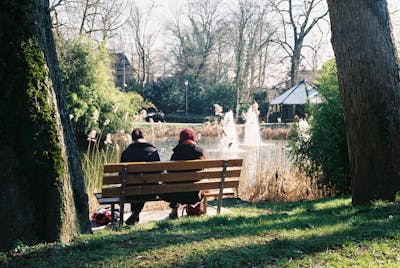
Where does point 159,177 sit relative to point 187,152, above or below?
below

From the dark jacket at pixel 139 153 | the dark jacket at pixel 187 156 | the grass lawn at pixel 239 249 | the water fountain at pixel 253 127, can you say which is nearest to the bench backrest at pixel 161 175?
the dark jacket at pixel 187 156

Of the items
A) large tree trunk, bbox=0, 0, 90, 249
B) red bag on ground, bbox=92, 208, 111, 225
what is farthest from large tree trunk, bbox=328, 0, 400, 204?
large tree trunk, bbox=0, 0, 90, 249

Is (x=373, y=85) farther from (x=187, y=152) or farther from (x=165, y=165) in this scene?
(x=165, y=165)

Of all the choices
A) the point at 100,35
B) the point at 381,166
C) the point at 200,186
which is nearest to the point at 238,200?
the point at 200,186

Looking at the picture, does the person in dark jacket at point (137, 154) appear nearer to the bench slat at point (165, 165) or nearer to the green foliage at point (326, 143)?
the bench slat at point (165, 165)

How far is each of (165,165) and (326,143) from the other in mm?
3388

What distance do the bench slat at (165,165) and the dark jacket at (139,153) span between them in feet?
1.77

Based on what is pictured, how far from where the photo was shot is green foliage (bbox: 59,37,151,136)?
796 inches

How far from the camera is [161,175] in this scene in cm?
520

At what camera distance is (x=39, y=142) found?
3.20 m

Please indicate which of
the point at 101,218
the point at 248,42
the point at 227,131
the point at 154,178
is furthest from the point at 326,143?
the point at 248,42

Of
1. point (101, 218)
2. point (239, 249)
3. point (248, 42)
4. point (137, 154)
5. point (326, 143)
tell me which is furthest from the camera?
point (248, 42)

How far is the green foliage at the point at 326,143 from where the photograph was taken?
7340 millimetres

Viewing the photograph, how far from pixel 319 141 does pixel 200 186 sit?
2960mm
